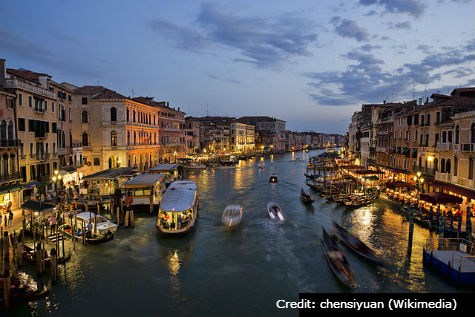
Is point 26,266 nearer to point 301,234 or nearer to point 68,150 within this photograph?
point 301,234

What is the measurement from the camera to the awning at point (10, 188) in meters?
19.0

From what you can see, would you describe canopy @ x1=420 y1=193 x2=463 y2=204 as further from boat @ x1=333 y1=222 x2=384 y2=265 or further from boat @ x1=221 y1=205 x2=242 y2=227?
boat @ x1=221 y1=205 x2=242 y2=227

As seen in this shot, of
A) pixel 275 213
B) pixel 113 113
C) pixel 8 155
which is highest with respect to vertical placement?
pixel 113 113

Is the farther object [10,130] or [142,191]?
[142,191]

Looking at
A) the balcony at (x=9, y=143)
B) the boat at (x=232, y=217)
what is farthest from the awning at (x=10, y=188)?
the boat at (x=232, y=217)

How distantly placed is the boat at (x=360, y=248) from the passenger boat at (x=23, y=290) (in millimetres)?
13513

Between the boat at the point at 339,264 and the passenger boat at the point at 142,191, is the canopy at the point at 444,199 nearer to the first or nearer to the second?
the boat at the point at 339,264

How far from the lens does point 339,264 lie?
1421cm

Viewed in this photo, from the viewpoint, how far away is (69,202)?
22531 millimetres

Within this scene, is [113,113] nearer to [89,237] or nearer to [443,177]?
[89,237]

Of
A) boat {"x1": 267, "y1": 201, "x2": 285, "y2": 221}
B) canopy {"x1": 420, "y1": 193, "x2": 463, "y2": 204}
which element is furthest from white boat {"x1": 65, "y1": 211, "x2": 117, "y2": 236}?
canopy {"x1": 420, "y1": 193, "x2": 463, "y2": 204}

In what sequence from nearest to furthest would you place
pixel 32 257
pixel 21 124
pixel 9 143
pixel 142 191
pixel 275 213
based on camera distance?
pixel 32 257 → pixel 9 143 → pixel 21 124 → pixel 275 213 → pixel 142 191

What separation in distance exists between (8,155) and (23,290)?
39.2ft

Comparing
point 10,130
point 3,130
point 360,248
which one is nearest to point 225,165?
point 10,130
